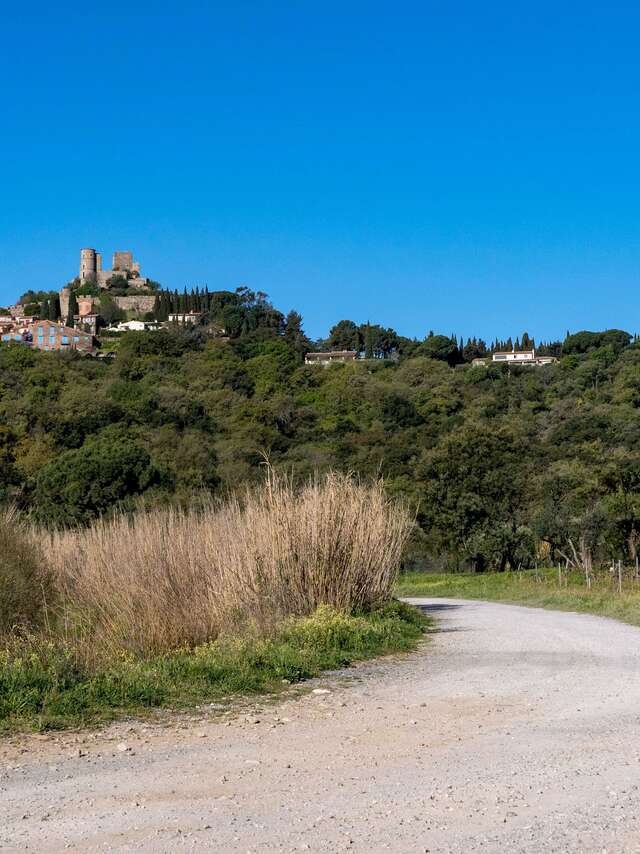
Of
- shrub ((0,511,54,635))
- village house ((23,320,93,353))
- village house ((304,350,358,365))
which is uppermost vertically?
village house ((23,320,93,353))

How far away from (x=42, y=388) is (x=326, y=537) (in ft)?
200

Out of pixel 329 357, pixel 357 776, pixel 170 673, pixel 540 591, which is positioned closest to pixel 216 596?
pixel 170 673

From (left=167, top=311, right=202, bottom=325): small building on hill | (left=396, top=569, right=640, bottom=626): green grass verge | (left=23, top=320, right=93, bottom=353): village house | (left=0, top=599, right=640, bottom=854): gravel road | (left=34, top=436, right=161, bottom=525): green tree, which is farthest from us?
(left=167, top=311, right=202, bottom=325): small building on hill

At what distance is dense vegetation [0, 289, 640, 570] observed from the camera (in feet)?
135

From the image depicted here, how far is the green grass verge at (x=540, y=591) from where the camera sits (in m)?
20.4

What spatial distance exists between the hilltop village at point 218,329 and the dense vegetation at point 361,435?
11459 millimetres

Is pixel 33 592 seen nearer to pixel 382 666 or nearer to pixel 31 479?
pixel 382 666

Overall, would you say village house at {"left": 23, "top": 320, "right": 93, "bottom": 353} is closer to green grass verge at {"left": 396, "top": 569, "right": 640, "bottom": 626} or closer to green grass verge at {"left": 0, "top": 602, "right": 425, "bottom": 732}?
green grass verge at {"left": 396, "top": 569, "right": 640, "bottom": 626}

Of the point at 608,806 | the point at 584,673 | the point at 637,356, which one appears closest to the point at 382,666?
the point at 584,673

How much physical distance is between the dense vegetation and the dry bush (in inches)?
137

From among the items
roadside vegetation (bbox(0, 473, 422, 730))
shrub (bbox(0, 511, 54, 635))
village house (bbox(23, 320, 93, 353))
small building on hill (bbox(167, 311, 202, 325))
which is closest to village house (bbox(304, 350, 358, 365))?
small building on hill (bbox(167, 311, 202, 325))

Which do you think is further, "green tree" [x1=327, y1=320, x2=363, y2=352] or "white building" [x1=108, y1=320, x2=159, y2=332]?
"white building" [x1=108, y1=320, x2=159, y2=332]

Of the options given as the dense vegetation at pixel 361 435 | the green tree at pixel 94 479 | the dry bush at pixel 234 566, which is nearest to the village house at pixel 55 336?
the dense vegetation at pixel 361 435

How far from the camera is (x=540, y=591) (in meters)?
26.8
